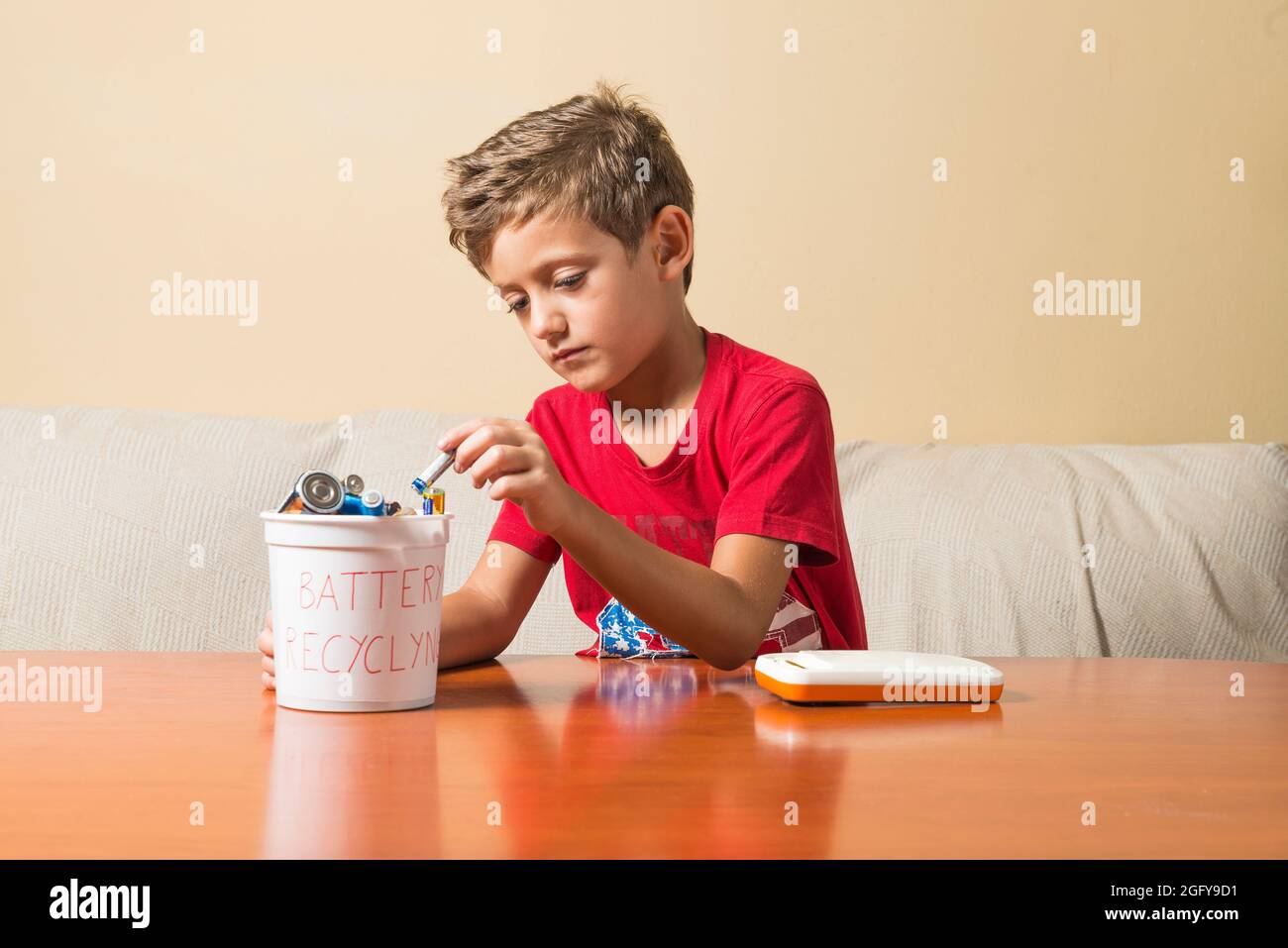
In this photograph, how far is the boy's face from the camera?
3.56ft

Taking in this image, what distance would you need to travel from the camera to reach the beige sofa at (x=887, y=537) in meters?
1.62

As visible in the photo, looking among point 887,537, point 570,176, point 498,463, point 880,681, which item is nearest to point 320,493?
point 498,463

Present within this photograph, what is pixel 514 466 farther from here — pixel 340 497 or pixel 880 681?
pixel 880 681

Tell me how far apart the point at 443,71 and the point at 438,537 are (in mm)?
1436

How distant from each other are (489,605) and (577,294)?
0.29 m

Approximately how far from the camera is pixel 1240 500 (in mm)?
1665

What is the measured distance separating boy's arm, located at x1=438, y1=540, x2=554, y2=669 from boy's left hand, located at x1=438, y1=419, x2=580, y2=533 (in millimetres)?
160

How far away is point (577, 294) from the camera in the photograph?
110 centimetres

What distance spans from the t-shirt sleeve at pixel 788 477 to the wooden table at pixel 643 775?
0.20 metres

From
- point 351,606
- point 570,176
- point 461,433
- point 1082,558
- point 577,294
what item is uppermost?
point 570,176

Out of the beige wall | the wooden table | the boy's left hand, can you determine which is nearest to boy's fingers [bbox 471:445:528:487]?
the boy's left hand

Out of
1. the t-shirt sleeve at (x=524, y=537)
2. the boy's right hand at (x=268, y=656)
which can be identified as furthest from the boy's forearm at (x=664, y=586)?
the t-shirt sleeve at (x=524, y=537)

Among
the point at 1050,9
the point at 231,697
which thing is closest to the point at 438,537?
the point at 231,697

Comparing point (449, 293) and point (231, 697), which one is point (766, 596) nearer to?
point (231, 697)
